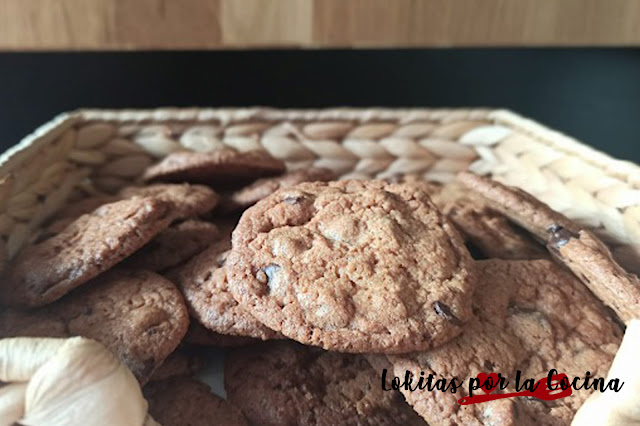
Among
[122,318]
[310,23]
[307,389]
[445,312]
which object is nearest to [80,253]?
[122,318]

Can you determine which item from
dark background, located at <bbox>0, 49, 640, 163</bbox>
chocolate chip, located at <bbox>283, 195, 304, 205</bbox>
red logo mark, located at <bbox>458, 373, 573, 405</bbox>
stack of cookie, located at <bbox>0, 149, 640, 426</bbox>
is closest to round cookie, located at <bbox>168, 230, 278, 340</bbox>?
stack of cookie, located at <bbox>0, 149, 640, 426</bbox>

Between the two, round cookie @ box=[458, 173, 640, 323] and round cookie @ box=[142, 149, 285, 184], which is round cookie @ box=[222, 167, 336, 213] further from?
round cookie @ box=[458, 173, 640, 323]

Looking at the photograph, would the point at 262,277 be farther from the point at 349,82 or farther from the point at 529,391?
the point at 349,82

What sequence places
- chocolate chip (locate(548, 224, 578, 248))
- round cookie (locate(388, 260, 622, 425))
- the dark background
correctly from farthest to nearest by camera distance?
the dark background < chocolate chip (locate(548, 224, 578, 248)) < round cookie (locate(388, 260, 622, 425))

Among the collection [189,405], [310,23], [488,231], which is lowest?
[189,405]

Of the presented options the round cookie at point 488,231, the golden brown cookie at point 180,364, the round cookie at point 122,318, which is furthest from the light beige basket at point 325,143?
the golden brown cookie at point 180,364

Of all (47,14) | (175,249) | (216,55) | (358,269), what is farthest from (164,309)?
(216,55)
